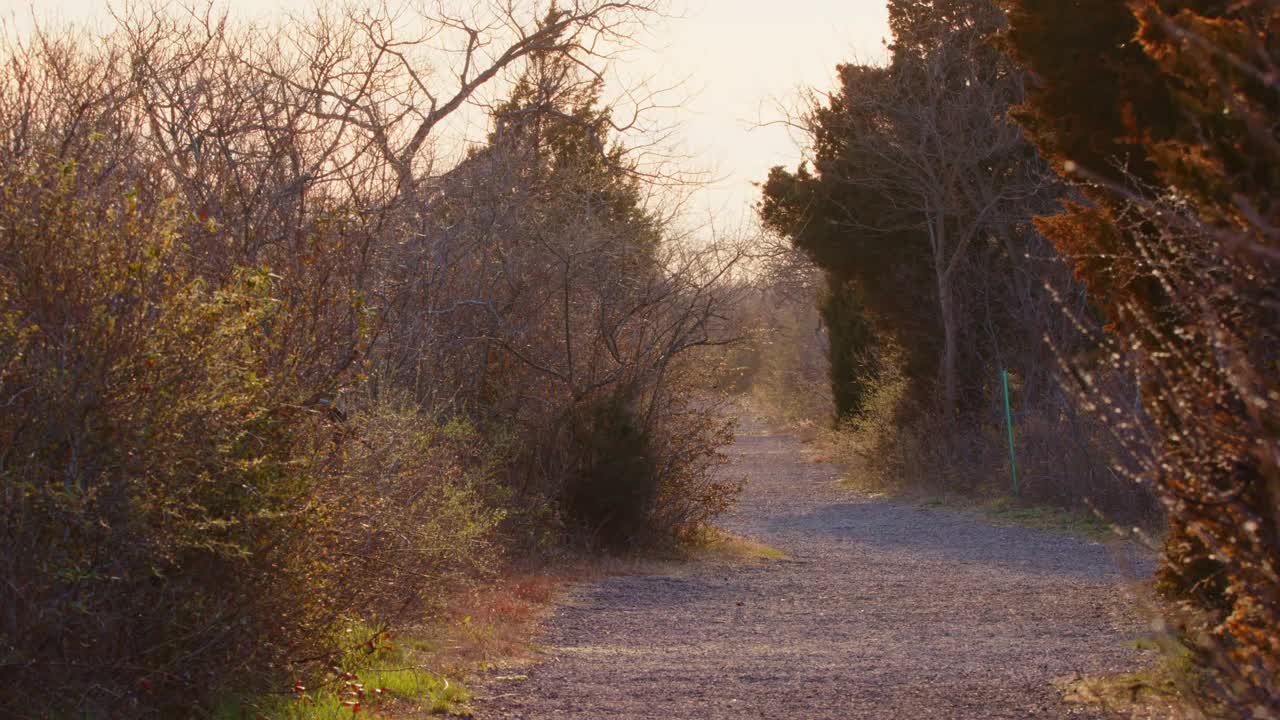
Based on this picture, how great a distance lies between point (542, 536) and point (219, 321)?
314 inches

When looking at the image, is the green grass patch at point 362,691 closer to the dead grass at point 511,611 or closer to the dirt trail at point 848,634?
the dead grass at point 511,611

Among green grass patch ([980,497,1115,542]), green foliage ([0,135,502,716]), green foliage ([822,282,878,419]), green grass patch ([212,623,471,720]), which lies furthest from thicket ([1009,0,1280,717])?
green foliage ([822,282,878,419])

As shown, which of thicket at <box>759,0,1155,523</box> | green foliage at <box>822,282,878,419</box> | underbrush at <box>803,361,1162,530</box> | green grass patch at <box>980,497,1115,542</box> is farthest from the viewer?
green foliage at <box>822,282,878,419</box>

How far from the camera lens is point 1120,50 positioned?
6.67 m

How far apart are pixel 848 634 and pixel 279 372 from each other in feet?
16.7

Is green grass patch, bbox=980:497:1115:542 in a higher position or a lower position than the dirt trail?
higher

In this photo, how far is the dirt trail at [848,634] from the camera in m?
7.20

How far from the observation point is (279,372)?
21.1 feet

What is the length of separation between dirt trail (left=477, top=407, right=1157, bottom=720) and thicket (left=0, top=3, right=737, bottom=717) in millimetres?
1242

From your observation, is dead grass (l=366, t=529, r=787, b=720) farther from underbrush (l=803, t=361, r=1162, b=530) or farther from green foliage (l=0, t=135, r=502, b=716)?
underbrush (l=803, t=361, r=1162, b=530)

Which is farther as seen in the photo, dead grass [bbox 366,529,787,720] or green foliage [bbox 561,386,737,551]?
green foliage [bbox 561,386,737,551]

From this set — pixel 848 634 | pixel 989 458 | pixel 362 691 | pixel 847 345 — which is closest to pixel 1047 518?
pixel 989 458

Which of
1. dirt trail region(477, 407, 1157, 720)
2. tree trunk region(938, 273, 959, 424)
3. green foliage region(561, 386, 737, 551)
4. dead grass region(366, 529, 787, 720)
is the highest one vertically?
tree trunk region(938, 273, 959, 424)

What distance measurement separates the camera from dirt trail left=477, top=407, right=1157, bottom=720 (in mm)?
7195
